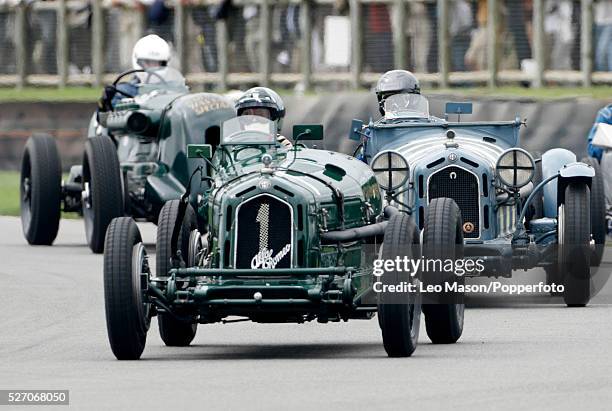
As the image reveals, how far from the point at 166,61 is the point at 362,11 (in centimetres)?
617

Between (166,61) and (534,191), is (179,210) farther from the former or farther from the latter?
(166,61)

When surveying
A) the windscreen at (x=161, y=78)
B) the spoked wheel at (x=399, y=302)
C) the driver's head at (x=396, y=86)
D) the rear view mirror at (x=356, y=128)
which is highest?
the windscreen at (x=161, y=78)

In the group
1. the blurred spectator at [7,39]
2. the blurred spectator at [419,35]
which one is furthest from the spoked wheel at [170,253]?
the blurred spectator at [7,39]

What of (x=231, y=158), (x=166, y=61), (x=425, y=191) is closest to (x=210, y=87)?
(x=166, y=61)

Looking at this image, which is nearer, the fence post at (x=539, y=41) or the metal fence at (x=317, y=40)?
the fence post at (x=539, y=41)

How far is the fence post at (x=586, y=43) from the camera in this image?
81.6ft

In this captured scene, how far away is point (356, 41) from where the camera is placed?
27.7 metres

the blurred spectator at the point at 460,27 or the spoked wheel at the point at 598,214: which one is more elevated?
the blurred spectator at the point at 460,27

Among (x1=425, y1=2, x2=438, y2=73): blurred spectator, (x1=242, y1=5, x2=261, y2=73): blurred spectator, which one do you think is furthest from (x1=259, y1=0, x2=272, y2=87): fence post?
(x1=425, y1=2, x2=438, y2=73): blurred spectator

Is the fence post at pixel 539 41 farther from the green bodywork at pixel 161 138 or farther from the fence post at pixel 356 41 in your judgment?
the green bodywork at pixel 161 138

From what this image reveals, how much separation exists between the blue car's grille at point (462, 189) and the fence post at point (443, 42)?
36.6 ft

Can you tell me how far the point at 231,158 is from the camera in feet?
43.7

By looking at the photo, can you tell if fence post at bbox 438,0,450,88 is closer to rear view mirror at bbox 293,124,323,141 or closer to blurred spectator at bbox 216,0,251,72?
blurred spectator at bbox 216,0,251,72

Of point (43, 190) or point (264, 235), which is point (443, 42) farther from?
point (264, 235)
